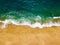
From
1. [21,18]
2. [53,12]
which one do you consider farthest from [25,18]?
[53,12]

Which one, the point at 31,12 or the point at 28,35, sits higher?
the point at 31,12

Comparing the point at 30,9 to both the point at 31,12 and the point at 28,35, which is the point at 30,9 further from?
the point at 28,35

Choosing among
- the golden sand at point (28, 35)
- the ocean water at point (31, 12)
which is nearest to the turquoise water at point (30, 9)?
the ocean water at point (31, 12)

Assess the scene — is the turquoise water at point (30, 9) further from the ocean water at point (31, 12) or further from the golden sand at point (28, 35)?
the golden sand at point (28, 35)

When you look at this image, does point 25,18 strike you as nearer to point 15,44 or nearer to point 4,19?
point 4,19

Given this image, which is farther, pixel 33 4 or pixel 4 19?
pixel 33 4

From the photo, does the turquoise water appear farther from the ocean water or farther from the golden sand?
the golden sand

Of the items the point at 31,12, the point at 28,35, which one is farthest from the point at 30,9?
the point at 28,35
